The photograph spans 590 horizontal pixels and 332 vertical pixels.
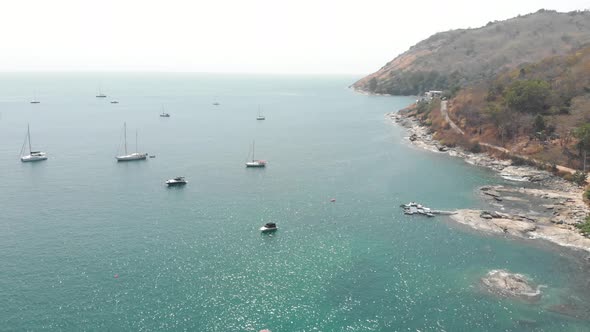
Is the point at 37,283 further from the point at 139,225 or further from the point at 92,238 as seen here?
the point at 139,225

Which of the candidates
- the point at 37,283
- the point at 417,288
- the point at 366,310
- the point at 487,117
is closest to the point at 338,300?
the point at 366,310

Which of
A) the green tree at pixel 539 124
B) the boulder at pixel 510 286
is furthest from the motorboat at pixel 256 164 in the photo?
the green tree at pixel 539 124

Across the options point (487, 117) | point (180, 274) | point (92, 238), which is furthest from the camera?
point (487, 117)

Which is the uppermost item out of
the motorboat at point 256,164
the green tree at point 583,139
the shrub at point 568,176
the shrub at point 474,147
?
the green tree at point 583,139

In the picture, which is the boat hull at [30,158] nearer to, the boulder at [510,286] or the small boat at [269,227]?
the small boat at [269,227]

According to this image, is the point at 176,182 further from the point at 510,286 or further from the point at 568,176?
the point at 568,176

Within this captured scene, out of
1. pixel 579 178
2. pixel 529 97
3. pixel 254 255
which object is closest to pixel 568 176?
pixel 579 178

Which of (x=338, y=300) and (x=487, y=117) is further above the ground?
(x=487, y=117)
